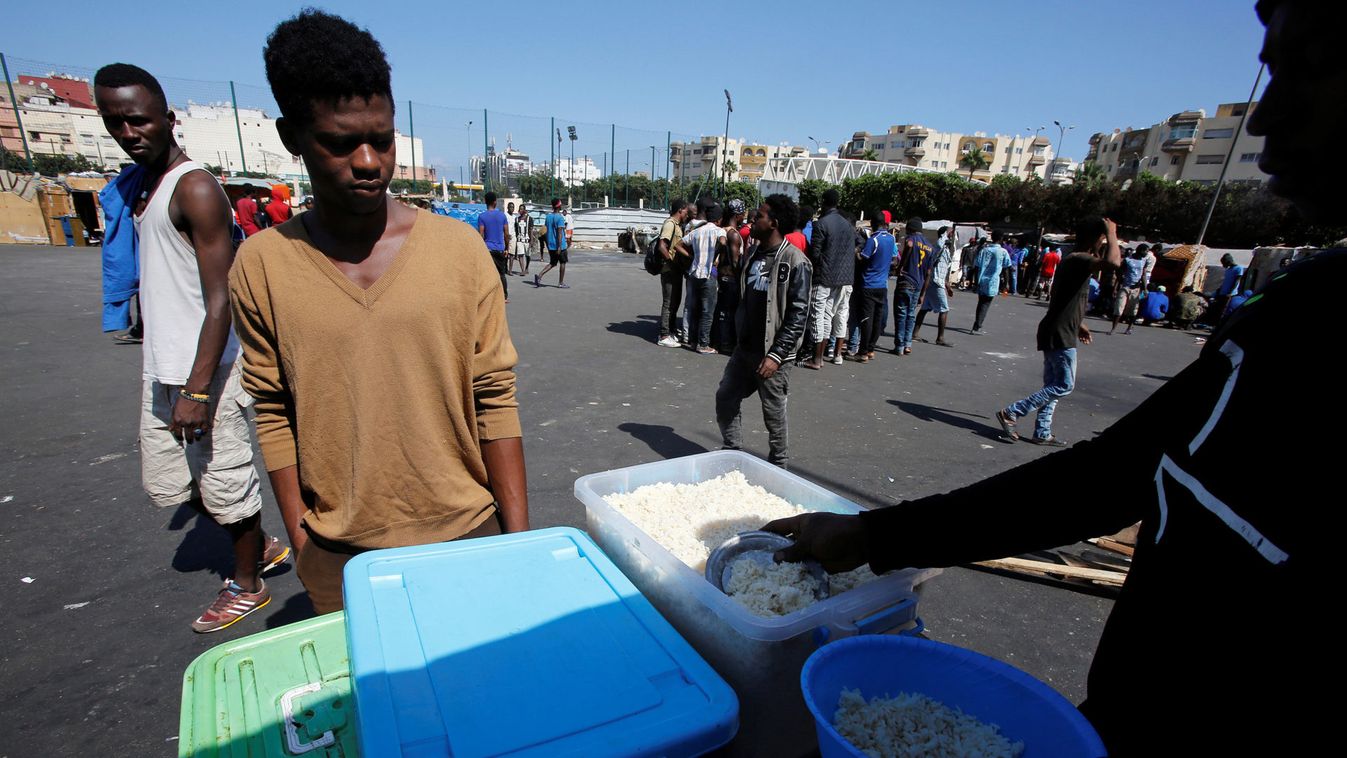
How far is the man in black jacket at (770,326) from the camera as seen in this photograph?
4.15 metres

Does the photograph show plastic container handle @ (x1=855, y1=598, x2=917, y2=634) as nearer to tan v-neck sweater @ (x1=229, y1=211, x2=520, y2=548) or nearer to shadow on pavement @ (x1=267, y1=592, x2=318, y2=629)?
tan v-neck sweater @ (x1=229, y1=211, x2=520, y2=548)

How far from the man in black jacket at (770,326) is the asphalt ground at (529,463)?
0.77 m

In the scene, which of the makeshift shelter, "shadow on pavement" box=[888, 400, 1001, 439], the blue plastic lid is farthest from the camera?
the makeshift shelter

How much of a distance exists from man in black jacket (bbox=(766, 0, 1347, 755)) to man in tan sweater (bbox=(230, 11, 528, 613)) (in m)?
1.43

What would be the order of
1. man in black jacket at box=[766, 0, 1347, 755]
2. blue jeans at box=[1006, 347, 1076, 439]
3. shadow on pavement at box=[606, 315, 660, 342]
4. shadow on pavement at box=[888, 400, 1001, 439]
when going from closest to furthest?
man in black jacket at box=[766, 0, 1347, 755] < blue jeans at box=[1006, 347, 1076, 439] < shadow on pavement at box=[888, 400, 1001, 439] < shadow on pavement at box=[606, 315, 660, 342]

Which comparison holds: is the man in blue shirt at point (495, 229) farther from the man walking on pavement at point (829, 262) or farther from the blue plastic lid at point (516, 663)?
the blue plastic lid at point (516, 663)

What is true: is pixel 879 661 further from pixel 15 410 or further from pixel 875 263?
pixel 875 263

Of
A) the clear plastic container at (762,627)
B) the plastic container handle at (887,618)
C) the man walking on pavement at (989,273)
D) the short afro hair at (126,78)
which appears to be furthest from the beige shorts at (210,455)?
the man walking on pavement at (989,273)

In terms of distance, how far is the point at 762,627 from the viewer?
50.2 inches

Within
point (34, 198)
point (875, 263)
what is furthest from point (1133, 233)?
point (34, 198)

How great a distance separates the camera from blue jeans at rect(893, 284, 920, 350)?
9.15 m

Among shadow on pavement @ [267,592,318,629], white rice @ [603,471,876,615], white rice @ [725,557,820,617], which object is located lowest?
shadow on pavement @ [267,592,318,629]

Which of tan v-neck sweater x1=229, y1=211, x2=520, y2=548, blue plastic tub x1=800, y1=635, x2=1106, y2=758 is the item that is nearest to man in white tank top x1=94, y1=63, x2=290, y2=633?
tan v-neck sweater x1=229, y1=211, x2=520, y2=548

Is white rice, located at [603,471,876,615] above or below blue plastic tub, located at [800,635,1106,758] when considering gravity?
below
